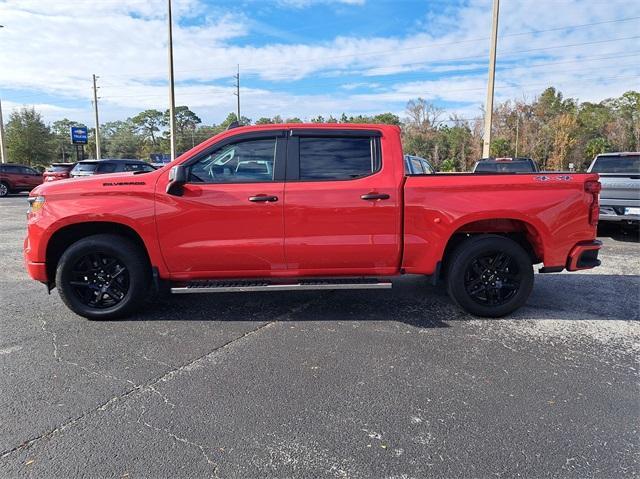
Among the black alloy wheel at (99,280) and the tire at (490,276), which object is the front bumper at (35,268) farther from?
the tire at (490,276)

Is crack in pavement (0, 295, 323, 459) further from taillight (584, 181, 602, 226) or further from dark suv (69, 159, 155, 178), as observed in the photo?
dark suv (69, 159, 155, 178)

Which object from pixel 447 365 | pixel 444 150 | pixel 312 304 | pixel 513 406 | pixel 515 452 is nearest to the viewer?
pixel 515 452

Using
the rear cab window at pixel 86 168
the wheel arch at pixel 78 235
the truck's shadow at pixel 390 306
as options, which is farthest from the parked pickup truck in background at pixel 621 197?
the rear cab window at pixel 86 168

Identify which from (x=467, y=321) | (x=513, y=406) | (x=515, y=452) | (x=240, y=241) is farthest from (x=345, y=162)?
(x=515, y=452)

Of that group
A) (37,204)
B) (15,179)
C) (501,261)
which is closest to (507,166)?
(501,261)

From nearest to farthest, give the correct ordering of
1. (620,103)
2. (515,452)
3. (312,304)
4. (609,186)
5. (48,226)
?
(515,452) < (48,226) < (312,304) < (609,186) < (620,103)

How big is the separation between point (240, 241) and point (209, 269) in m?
0.45

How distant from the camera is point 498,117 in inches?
1697

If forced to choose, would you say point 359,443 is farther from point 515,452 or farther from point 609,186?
point 609,186

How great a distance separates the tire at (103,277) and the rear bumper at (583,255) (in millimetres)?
4406

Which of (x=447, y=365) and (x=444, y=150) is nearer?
(x=447, y=365)

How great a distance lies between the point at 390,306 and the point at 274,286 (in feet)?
4.75

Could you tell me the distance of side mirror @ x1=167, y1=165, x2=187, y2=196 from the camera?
13.8 feet

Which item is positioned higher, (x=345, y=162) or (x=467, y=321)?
(x=345, y=162)
